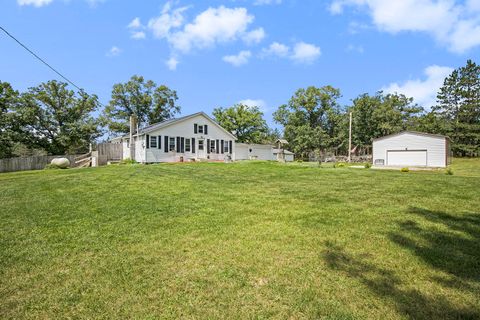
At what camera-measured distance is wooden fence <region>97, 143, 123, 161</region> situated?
23.5 meters

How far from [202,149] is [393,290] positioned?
78.4 feet

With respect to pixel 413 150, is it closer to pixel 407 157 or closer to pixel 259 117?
pixel 407 157

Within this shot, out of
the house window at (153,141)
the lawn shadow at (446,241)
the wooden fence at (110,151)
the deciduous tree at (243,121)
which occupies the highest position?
the deciduous tree at (243,121)

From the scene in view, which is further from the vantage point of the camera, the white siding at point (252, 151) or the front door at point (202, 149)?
the white siding at point (252, 151)

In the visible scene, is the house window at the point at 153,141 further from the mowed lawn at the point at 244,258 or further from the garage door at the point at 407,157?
the garage door at the point at 407,157

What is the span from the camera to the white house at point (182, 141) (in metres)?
22.6

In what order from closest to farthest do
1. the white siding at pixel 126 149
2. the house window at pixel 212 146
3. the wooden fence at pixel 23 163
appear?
1. the wooden fence at pixel 23 163
2. the white siding at pixel 126 149
3. the house window at pixel 212 146

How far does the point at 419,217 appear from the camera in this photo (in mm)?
4828

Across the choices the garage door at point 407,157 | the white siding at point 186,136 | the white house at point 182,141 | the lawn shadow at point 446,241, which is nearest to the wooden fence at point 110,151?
the white house at point 182,141

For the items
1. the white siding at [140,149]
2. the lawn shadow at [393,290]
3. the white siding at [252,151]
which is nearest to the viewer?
the lawn shadow at [393,290]

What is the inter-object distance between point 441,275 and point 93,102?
133ft

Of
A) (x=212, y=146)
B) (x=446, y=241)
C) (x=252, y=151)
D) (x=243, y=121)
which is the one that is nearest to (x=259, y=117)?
(x=243, y=121)

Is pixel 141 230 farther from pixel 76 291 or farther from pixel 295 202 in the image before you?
pixel 295 202

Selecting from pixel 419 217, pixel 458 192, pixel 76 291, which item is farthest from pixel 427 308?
pixel 458 192
